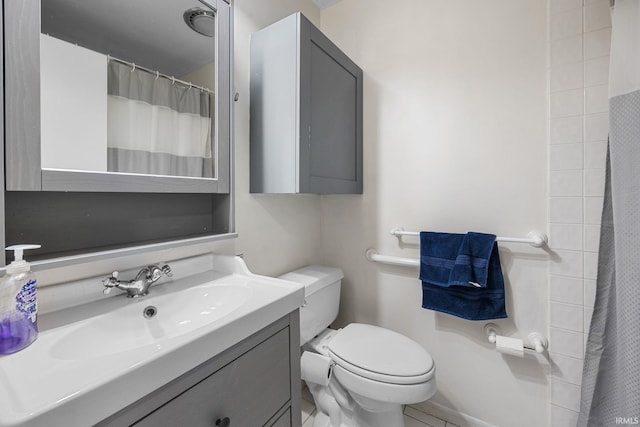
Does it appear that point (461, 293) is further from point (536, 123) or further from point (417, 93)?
point (417, 93)

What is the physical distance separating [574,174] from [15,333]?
1.76m

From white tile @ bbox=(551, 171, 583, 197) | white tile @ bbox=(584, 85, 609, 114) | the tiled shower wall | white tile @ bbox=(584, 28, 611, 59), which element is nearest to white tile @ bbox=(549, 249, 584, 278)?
the tiled shower wall

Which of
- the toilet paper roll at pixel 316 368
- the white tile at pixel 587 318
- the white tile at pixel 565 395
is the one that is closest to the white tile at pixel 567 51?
the white tile at pixel 587 318

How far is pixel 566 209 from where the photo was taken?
3.73ft

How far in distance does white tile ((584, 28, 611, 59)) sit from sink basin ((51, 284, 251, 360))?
157cm

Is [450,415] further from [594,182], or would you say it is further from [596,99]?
[596,99]

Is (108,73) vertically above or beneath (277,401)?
above

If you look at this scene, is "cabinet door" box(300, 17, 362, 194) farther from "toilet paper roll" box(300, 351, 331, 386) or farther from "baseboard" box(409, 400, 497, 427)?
"baseboard" box(409, 400, 497, 427)

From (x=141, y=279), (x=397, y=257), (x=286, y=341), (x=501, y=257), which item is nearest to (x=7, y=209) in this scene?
(x=141, y=279)

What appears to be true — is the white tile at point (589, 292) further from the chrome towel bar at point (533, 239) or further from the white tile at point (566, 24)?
the white tile at point (566, 24)

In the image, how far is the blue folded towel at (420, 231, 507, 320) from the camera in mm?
1240

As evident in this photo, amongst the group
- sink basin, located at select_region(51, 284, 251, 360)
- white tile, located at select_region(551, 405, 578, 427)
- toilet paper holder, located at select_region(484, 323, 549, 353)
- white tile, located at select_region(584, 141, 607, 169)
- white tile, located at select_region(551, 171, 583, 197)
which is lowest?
white tile, located at select_region(551, 405, 578, 427)

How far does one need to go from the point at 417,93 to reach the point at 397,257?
88cm

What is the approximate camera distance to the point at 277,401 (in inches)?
31.1
